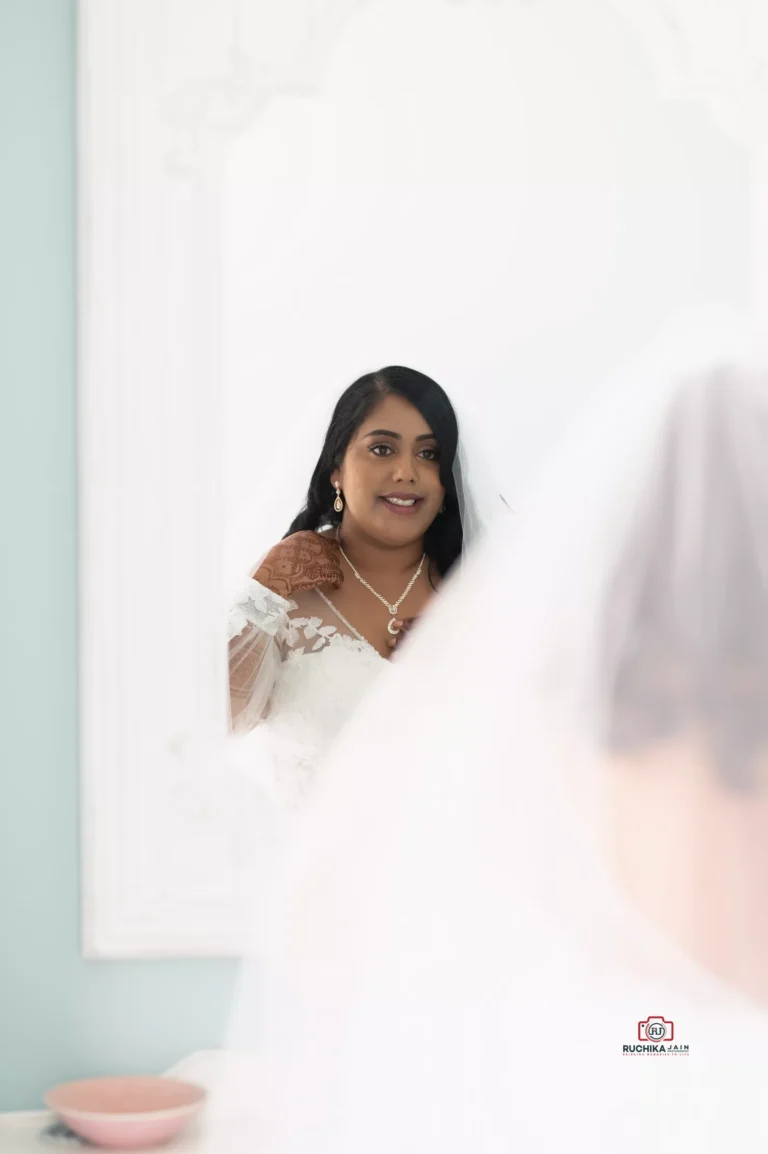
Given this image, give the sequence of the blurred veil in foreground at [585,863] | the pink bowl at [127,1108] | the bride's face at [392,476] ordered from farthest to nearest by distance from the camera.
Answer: the bride's face at [392,476]
the pink bowl at [127,1108]
the blurred veil in foreground at [585,863]

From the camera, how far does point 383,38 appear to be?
141 cm

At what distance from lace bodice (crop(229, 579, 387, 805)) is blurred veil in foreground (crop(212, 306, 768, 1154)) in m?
0.53

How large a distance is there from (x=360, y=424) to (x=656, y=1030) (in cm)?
81

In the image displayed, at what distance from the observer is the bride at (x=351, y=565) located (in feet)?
4.40

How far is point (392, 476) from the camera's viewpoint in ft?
4.43

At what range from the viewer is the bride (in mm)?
1341

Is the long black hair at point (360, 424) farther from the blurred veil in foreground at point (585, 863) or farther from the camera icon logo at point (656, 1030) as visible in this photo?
the camera icon logo at point (656, 1030)

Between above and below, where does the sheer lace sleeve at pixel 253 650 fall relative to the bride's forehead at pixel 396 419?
below

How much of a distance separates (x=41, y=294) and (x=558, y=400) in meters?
0.64

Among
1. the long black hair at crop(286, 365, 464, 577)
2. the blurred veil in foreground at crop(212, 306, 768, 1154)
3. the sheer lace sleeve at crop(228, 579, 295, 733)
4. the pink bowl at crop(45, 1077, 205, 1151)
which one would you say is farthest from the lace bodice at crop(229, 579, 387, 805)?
the blurred veil in foreground at crop(212, 306, 768, 1154)

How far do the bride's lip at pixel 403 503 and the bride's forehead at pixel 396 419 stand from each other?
0.24 feet

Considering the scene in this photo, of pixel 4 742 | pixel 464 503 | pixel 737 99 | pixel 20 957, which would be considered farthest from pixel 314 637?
pixel 737 99

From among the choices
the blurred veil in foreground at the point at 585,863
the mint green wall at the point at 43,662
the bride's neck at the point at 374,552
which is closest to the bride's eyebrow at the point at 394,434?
the bride's neck at the point at 374,552

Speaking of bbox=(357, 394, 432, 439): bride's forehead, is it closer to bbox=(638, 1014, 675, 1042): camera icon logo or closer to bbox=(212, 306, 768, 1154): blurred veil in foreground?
bbox=(212, 306, 768, 1154): blurred veil in foreground
